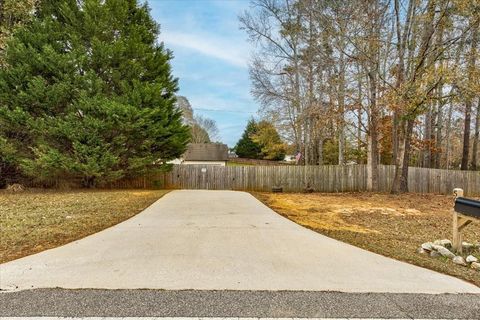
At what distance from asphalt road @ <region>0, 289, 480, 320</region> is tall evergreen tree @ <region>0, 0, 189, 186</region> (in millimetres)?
10834

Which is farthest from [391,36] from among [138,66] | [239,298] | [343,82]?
[239,298]

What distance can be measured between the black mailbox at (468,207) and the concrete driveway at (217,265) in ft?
4.59

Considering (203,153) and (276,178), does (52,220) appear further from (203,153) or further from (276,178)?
(203,153)

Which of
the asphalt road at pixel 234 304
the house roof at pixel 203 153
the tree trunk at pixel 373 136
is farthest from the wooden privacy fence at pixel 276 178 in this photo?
the house roof at pixel 203 153

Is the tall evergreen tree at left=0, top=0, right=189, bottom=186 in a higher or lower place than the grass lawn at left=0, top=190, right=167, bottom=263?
higher

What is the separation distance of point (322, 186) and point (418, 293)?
14.4 m

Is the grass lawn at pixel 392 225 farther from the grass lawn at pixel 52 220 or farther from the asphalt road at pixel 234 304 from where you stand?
the grass lawn at pixel 52 220

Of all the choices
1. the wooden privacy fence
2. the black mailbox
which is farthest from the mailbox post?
the wooden privacy fence

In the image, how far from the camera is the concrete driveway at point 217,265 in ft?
11.2

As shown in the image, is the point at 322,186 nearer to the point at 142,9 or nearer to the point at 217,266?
the point at 142,9

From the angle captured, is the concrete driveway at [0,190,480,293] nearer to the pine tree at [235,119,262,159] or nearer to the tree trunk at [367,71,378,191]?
the tree trunk at [367,71,378,191]

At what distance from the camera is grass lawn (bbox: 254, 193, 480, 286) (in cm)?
471

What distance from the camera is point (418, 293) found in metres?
3.28

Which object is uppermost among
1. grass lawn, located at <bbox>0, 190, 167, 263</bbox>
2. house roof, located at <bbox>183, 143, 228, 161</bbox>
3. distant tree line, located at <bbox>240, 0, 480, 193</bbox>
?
distant tree line, located at <bbox>240, 0, 480, 193</bbox>
